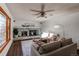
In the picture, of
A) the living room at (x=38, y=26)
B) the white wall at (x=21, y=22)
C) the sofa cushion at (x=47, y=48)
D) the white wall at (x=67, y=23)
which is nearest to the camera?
the sofa cushion at (x=47, y=48)

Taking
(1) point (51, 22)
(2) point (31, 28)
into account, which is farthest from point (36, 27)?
(1) point (51, 22)

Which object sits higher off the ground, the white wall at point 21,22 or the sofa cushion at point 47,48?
the white wall at point 21,22

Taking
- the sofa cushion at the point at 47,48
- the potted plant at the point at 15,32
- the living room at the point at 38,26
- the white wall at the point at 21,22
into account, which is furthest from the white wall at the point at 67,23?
the potted plant at the point at 15,32

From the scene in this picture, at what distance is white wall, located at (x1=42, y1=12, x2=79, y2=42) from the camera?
2403 millimetres

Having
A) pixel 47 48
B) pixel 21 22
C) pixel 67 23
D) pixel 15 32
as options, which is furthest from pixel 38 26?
pixel 67 23

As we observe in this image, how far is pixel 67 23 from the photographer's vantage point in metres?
2.78

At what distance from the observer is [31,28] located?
Answer: 7.65 ft

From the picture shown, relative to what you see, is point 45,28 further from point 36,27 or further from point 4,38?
point 4,38

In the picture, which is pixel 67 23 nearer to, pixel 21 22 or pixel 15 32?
pixel 21 22

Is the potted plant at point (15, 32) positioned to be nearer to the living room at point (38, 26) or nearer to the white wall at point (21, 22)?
the living room at point (38, 26)

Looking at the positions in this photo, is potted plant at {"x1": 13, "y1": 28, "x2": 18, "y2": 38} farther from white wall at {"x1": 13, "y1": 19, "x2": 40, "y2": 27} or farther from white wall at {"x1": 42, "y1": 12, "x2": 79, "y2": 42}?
white wall at {"x1": 42, "y1": 12, "x2": 79, "y2": 42}

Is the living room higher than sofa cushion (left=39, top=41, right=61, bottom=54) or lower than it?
higher

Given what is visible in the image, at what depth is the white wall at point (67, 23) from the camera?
2403 millimetres

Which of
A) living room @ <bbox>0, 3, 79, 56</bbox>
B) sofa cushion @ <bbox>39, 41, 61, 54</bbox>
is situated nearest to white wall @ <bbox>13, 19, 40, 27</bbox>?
living room @ <bbox>0, 3, 79, 56</bbox>
